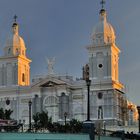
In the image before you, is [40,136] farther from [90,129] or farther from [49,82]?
[49,82]

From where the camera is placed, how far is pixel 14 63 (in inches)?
5148

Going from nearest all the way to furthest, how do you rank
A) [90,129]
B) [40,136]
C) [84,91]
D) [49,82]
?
1. [40,136]
2. [90,129]
3. [84,91]
4. [49,82]

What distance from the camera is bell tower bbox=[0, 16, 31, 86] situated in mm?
130250

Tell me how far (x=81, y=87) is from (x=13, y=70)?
63.1ft

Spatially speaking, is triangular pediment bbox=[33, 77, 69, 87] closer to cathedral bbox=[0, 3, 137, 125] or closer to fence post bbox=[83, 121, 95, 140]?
cathedral bbox=[0, 3, 137, 125]

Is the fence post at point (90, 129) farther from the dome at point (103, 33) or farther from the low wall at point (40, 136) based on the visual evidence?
the dome at point (103, 33)

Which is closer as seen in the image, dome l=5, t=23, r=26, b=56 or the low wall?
the low wall

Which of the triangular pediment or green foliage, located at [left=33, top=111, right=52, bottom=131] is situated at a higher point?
the triangular pediment

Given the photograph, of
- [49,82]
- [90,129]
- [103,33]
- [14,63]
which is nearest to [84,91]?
[49,82]

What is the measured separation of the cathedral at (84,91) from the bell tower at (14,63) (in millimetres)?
1009

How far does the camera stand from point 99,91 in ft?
389

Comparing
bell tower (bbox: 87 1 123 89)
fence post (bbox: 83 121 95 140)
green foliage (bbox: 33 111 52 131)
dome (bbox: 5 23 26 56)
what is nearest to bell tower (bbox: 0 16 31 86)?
dome (bbox: 5 23 26 56)

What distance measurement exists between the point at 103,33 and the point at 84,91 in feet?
44.7

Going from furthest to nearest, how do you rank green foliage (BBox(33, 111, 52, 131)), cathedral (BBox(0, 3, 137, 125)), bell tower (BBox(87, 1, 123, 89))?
bell tower (BBox(87, 1, 123, 89)) < cathedral (BBox(0, 3, 137, 125)) < green foliage (BBox(33, 111, 52, 131))
